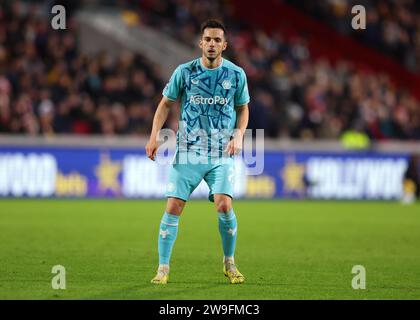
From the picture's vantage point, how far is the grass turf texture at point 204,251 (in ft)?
27.1

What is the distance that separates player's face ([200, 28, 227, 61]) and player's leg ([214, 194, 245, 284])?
1316 mm

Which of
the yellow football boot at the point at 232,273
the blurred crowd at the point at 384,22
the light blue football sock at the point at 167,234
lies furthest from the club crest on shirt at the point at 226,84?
the blurred crowd at the point at 384,22

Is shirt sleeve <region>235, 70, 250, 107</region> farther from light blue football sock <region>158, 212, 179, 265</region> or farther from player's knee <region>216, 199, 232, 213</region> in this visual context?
light blue football sock <region>158, 212, 179, 265</region>

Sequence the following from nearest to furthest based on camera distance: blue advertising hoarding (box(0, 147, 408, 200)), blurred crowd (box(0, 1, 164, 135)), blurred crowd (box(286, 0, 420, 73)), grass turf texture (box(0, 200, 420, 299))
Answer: grass turf texture (box(0, 200, 420, 299)) → blue advertising hoarding (box(0, 147, 408, 200)) → blurred crowd (box(0, 1, 164, 135)) → blurred crowd (box(286, 0, 420, 73))

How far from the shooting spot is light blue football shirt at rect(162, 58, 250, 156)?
348 inches

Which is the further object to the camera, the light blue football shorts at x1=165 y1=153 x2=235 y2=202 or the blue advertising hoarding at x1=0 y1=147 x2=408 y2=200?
the blue advertising hoarding at x1=0 y1=147 x2=408 y2=200

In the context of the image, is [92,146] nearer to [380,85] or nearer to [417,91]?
[380,85]

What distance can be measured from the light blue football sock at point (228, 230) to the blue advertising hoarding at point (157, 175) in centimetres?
1195

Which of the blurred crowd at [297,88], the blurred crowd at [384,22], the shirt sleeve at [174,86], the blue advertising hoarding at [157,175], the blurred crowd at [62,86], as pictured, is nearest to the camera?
the shirt sleeve at [174,86]

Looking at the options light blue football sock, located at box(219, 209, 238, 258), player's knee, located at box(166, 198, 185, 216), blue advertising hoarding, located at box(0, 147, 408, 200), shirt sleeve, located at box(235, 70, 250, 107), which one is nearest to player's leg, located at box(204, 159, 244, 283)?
light blue football sock, located at box(219, 209, 238, 258)

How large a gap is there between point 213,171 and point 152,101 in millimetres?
14184

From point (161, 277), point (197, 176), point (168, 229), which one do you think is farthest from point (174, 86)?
point (161, 277)

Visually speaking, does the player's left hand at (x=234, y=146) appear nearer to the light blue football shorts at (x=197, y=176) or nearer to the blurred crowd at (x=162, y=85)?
the light blue football shorts at (x=197, y=176)

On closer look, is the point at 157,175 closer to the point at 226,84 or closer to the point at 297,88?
the point at 297,88
